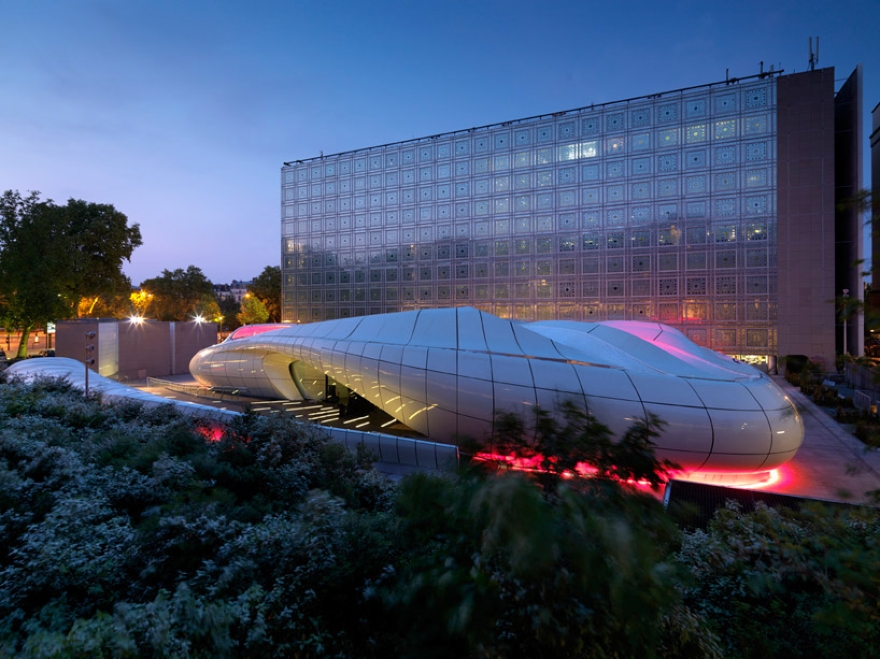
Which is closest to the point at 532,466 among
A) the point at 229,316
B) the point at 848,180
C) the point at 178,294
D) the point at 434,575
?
the point at 434,575

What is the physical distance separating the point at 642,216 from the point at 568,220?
5.62m

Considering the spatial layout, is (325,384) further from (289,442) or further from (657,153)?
(657,153)

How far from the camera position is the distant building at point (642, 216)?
98.0 ft

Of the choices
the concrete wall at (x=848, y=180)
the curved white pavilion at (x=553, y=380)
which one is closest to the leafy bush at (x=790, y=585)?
the curved white pavilion at (x=553, y=380)

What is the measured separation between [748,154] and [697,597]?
37.2m

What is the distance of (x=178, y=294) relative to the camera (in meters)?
53.9

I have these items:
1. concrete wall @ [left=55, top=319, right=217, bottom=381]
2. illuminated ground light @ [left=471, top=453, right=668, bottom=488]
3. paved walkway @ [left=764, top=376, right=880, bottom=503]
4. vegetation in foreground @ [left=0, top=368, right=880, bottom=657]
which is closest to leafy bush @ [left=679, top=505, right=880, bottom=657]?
vegetation in foreground @ [left=0, top=368, right=880, bottom=657]

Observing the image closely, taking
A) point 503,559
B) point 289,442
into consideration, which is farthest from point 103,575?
point 289,442

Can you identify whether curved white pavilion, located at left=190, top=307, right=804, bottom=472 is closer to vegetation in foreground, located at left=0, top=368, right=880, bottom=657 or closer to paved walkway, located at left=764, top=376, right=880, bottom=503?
paved walkway, located at left=764, top=376, right=880, bottom=503

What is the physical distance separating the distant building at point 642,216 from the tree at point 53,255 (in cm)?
1916

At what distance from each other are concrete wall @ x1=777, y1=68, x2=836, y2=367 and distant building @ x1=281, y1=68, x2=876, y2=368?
90 millimetres

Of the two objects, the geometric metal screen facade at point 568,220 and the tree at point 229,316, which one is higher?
the geometric metal screen facade at point 568,220

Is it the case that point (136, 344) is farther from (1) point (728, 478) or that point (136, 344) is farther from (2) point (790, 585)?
(2) point (790, 585)

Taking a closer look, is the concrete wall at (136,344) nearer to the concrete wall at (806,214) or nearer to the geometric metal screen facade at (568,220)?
the geometric metal screen facade at (568,220)
